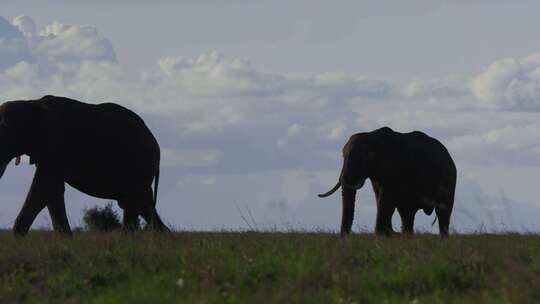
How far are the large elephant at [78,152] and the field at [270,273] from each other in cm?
507

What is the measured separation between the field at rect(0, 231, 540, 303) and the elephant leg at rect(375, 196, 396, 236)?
27.1 ft

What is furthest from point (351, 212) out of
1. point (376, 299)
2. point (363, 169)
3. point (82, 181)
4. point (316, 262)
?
point (376, 299)

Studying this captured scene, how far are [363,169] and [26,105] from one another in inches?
307

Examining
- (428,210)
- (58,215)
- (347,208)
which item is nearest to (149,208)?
(58,215)

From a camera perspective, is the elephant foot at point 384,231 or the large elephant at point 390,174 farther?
the large elephant at point 390,174

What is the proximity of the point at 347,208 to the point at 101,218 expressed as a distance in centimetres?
870

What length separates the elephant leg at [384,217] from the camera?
72.7 feet

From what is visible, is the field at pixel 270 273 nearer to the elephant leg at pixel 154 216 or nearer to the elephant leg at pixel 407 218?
the elephant leg at pixel 154 216

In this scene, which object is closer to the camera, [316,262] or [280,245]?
[316,262]

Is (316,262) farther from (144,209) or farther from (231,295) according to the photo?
(144,209)

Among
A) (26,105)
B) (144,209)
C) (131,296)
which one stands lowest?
(131,296)

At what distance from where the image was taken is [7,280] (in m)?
11.3

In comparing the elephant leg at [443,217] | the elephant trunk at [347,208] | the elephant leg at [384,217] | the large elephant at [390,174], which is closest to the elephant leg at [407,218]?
the large elephant at [390,174]

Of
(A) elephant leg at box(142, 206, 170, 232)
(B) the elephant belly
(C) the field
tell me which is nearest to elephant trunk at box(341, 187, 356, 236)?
(A) elephant leg at box(142, 206, 170, 232)
